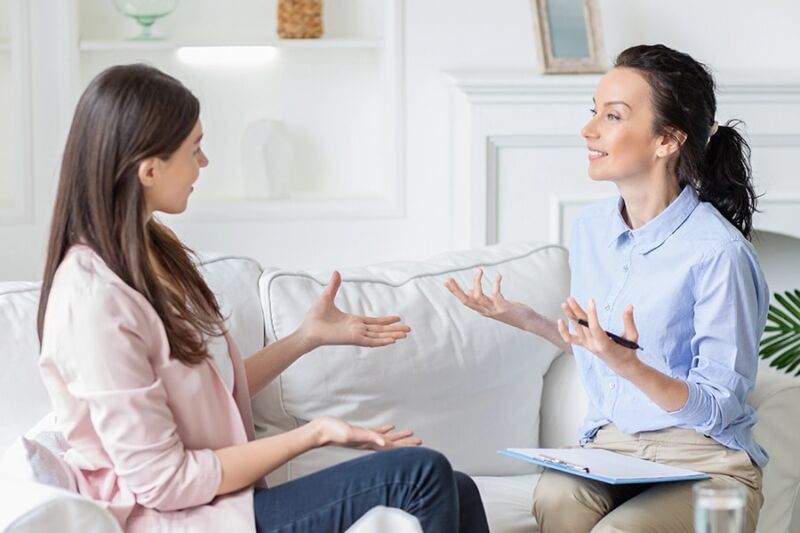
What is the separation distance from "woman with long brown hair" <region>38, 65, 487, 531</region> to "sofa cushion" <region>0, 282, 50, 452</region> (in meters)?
0.34

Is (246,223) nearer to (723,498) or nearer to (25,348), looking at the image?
(25,348)

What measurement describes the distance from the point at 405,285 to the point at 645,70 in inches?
26.7

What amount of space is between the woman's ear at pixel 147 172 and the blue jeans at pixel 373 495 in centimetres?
50

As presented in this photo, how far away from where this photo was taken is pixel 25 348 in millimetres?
2248

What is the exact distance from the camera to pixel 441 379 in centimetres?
257

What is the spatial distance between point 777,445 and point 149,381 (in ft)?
4.15

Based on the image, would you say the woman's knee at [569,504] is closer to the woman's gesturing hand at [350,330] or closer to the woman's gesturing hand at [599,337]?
the woman's gesturing hand at [599,337]

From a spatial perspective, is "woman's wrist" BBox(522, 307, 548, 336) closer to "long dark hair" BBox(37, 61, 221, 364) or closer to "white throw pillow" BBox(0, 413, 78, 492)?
"long dark hair" BBox(37, 61, 221, 364)

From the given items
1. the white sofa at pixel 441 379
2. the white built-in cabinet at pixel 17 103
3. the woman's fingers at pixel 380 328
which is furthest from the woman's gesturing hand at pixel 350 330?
the white built-in cabinet at pixel 17 103

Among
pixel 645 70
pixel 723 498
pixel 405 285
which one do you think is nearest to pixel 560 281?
pixel 405 285

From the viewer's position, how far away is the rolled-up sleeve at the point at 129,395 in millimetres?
1771

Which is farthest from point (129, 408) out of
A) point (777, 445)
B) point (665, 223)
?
point (777, 445)

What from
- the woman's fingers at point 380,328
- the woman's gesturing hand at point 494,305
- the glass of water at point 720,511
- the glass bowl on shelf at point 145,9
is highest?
the glass bowl on shelf at point 145,9

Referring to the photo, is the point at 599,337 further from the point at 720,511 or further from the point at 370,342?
the point at 720,511
